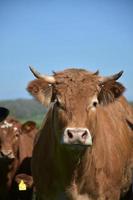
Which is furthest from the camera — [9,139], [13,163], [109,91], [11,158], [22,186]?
[13,163]

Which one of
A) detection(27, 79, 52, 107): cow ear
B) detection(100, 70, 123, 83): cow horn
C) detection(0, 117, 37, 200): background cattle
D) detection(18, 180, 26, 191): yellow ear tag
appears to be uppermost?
detection(100, 70, 123, 83): cow horn

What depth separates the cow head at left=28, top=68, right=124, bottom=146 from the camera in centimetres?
559

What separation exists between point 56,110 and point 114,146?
5.77ft

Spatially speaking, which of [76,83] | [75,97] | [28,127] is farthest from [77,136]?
[28,127]

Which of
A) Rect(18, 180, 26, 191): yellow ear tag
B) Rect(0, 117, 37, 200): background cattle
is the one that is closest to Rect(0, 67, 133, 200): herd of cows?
Rect(0, 117, 37, 200): background cattle

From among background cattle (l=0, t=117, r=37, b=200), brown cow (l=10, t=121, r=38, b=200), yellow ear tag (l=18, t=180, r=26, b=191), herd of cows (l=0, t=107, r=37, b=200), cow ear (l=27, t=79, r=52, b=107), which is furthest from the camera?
background cattle (l=0, t=117, r=37, b=200)

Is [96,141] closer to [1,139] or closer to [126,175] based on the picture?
[126,175]

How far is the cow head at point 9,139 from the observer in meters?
9.11

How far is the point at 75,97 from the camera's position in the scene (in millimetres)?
5902

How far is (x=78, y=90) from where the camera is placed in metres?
5.98

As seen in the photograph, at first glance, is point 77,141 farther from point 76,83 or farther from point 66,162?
point 66,162

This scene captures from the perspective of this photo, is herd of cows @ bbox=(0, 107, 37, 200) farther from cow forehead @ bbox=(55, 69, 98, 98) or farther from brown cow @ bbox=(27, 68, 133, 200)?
cow forehead @ bbox=(55, 69, 98, 98)

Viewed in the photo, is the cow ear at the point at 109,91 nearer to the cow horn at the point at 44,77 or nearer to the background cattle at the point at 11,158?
the cow horn at the point at 44,77

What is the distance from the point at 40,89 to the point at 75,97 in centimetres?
72
